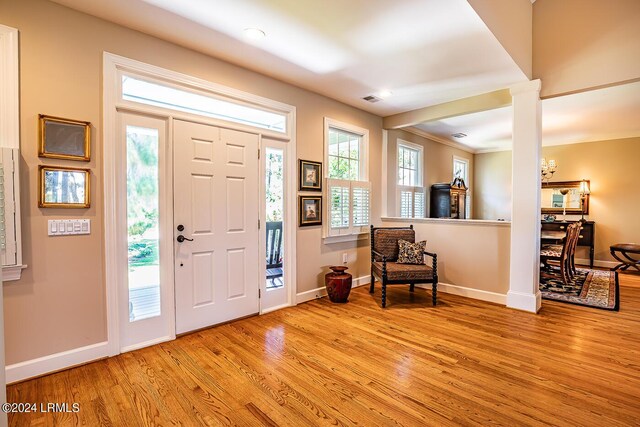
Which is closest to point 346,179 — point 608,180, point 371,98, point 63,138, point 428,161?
point 371,98

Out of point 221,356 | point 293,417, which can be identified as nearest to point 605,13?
point 293,417

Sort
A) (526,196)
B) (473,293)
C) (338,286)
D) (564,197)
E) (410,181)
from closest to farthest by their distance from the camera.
→ (526,196) < (338,286) < (473,293) < (410,181) < (564,197)

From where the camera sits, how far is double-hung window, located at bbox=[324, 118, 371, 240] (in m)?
4.27

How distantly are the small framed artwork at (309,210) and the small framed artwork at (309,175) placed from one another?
0.13 meters

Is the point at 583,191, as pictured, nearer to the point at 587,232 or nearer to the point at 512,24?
the point at 587,232

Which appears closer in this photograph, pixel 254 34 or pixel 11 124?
pixel 11 124

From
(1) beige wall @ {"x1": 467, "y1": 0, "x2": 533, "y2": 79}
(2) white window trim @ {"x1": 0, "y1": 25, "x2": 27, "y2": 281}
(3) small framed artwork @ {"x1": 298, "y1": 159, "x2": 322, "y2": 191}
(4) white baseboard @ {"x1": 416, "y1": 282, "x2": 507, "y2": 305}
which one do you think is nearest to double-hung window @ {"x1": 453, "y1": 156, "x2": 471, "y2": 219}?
(4) white baseboard @ {"x1": 416, "y1": 282, "x2": 507, "y2": 305}

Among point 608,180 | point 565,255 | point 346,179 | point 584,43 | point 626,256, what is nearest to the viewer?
point 584,43

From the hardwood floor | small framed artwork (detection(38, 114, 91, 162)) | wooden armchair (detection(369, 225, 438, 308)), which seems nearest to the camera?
the hardwood floor

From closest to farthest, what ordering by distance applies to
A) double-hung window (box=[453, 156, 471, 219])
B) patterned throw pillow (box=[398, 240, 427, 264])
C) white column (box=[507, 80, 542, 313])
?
white column (box=[507, 80, 542, 313]) < patterned throw pillow (box=[398, 240, 427, 264]) < double-hung window (box=[453, 156, 471, 219])

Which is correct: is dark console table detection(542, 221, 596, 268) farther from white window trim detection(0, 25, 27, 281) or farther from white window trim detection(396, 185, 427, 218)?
white window trim detection(0, 25, 27, 281)

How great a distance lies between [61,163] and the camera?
2297 mm

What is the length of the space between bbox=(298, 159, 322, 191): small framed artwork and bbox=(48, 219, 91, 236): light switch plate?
2.19 meters

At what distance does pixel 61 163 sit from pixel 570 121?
7.29 meters
